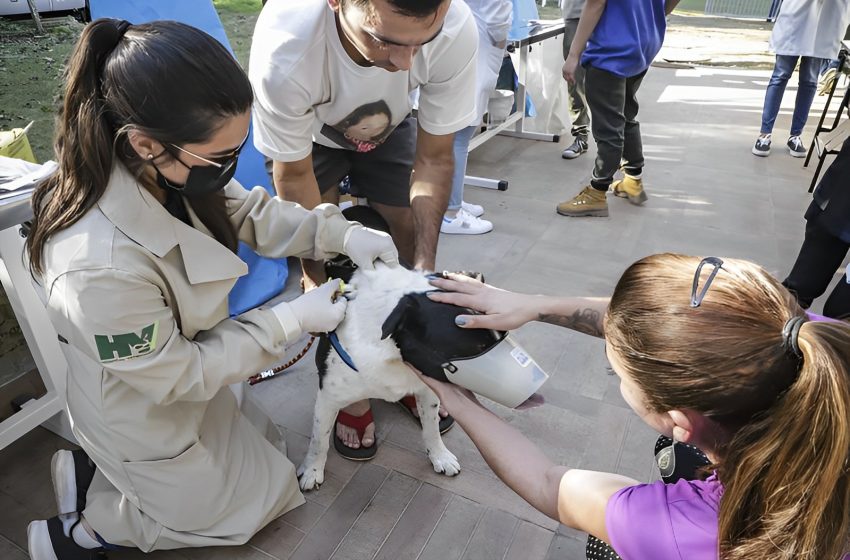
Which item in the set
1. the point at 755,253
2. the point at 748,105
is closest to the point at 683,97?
the point at 748,105

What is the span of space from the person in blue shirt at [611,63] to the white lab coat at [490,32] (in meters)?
0.51

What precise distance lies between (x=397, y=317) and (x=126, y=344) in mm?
686

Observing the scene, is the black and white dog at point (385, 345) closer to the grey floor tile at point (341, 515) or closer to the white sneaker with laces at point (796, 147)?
the grey floor tile at point (341, 515)

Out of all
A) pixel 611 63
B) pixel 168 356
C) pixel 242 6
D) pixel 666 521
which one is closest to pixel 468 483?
pixel 666 521

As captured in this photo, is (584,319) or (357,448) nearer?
(584,319)

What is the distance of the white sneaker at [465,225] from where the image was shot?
408 centimetres

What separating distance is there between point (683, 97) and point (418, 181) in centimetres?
658

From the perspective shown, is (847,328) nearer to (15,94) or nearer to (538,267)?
(538,267)

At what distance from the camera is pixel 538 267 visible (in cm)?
367

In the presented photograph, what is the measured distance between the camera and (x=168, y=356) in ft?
4.78

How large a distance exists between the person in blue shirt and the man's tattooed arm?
2.63 metres

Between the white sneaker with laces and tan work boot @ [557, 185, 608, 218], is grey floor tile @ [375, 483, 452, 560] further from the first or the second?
the white sneaker with laces

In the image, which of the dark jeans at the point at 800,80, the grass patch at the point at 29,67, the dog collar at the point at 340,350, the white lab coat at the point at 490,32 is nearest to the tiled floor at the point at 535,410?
the dark jeans at the point at 800,80

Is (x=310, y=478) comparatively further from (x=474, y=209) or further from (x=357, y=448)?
(x=474, y=209)
